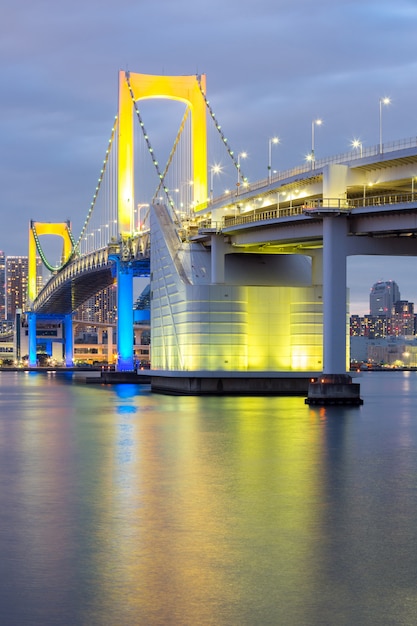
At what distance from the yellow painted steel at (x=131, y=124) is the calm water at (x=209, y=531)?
3928cm

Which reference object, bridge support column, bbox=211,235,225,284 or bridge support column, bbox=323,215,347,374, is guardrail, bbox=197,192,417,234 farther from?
bridge support column, bbox=211,235,225,284

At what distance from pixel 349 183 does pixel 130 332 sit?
3687 centimetres

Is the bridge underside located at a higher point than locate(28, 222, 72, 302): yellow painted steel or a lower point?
lower

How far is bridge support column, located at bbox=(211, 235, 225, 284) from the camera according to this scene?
53625mm

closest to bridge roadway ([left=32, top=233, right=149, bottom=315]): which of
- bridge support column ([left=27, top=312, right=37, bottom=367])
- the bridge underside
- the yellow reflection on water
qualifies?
the bridge underside

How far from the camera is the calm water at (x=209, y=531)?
9820mm

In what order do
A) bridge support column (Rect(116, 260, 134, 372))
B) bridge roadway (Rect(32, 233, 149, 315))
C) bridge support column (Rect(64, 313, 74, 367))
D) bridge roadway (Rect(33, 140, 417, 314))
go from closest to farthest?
1. bridge roadway (Rect(33, 140, 417, 314))
2. bridge roadway (Rect(32, 233, 149, 315))
3. bridge support column (Rect(116, 260, 134, 372))
4. bridge support column (Rect(64, 313, 74, 367))

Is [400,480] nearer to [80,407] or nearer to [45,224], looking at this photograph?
[80,407]

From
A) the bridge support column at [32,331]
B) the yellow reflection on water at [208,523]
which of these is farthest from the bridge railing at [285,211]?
the bridge support column at [32,331]

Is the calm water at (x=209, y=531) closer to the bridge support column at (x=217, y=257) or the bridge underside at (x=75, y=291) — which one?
the bridge support column at (x=217, y=257)

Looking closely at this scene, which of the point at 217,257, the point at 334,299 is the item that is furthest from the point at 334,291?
the point at 217,257

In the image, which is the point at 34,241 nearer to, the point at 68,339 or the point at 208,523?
the point at 68,339

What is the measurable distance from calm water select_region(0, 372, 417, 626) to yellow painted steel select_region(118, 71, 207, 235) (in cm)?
3928

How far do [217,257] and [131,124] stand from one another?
2531 cm
